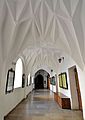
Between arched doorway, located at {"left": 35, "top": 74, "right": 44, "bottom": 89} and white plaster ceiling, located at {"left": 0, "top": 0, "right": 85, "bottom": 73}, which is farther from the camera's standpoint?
arched doorway, located at {"left": 35, "top": 74, "right": 44, "bottom": 89}

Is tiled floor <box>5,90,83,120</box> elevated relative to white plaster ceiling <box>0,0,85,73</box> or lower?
lower

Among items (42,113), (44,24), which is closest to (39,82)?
(42,113)

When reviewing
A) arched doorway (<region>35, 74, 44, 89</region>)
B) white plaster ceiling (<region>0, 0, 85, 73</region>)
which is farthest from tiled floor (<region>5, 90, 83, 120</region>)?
arched doorway (<region>35, 74, 44, 89</region>)

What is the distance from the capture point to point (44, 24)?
3693mm

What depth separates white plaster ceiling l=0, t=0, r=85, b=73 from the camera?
2872mm

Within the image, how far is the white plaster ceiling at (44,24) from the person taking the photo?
2.87 meters

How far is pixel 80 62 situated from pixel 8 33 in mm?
2521

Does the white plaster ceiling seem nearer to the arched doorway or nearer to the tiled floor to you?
the tiled floor

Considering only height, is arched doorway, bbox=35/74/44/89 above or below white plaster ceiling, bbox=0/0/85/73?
below

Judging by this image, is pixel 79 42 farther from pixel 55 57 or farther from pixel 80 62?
pixel 55 57

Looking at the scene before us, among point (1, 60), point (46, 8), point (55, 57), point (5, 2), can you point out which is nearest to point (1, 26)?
point (5, 2)

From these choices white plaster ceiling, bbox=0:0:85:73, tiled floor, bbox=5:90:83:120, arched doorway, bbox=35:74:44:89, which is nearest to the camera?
white plaster ceiling, bbox=0:0:85:73

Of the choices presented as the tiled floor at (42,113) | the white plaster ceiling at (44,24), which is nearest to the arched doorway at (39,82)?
the tiled floor at (42,113)

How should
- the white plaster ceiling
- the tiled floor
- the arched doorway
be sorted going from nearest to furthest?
the white plaster ceiling < the tiled floor < the arched doorway
